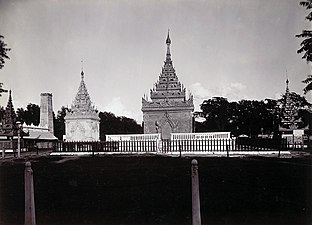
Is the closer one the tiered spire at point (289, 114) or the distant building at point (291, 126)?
the tiered spire at point (289, 114)

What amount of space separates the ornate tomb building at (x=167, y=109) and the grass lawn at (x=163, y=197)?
1052cm

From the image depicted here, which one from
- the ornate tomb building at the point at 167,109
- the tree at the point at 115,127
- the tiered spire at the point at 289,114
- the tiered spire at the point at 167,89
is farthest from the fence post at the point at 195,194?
the tree at the point at 115,127

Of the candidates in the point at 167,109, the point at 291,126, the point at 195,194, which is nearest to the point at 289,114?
the point at 291,126

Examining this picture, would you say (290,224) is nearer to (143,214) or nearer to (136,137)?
(143,214)

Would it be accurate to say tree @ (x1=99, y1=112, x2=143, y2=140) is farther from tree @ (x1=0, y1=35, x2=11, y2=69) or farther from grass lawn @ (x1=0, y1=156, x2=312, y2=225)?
tree @ (x1=0, y1=35, x2=11, y2=69)

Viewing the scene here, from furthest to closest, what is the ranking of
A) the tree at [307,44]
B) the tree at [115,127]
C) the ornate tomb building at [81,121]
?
the tree at [115,127] → the ornate tomb building at [81,121] → the tree at [307,44]

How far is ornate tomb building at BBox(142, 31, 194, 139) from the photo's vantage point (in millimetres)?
A: 14570

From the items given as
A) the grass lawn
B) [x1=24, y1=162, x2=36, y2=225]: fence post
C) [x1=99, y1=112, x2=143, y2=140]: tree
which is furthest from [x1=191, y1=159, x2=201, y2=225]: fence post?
[x1=99, y1=112, x2=143, y2=140]: tree

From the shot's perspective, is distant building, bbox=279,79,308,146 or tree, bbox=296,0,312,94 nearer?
tree, bbox=296,0,312,94

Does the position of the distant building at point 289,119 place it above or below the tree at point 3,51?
below

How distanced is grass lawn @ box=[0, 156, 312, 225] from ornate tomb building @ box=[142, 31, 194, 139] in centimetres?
1052

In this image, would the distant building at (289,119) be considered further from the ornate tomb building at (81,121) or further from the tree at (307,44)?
the ornate tomb building at (81,121)

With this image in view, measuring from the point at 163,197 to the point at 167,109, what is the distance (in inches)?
459

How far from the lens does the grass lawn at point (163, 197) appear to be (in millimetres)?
2885
